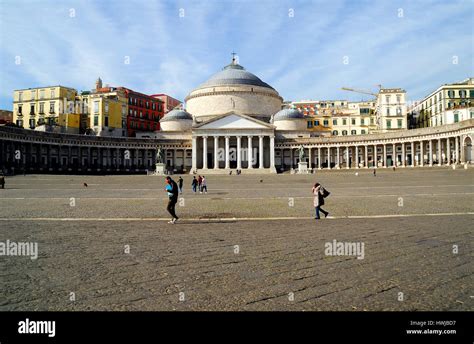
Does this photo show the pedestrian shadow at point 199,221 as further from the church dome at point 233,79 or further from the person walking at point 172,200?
the church dome at point 233,79

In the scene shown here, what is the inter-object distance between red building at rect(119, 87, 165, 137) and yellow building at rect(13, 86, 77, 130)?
41.5 ft

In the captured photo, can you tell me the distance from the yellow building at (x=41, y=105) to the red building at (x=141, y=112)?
41.5 ft

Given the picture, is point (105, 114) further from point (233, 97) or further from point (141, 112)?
point (233, 97)

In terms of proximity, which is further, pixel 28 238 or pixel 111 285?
pixel 28 238

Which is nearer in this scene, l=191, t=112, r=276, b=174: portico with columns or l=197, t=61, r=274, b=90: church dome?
l=191, t=112, r=276, b=174: portico with columns

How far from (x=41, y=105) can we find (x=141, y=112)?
2265cm

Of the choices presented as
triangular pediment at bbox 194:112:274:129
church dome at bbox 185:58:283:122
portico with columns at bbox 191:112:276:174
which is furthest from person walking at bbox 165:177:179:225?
church dome at bbox 185:58:283:122

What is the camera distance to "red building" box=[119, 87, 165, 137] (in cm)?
8061

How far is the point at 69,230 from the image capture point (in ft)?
31.5

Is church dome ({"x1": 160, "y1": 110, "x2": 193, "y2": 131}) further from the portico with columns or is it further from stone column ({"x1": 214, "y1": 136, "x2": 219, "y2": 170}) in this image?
stone column ({"x1": 214, "y1": 136, "x2": 219, "y2": 170})

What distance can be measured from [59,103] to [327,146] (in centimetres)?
5605
